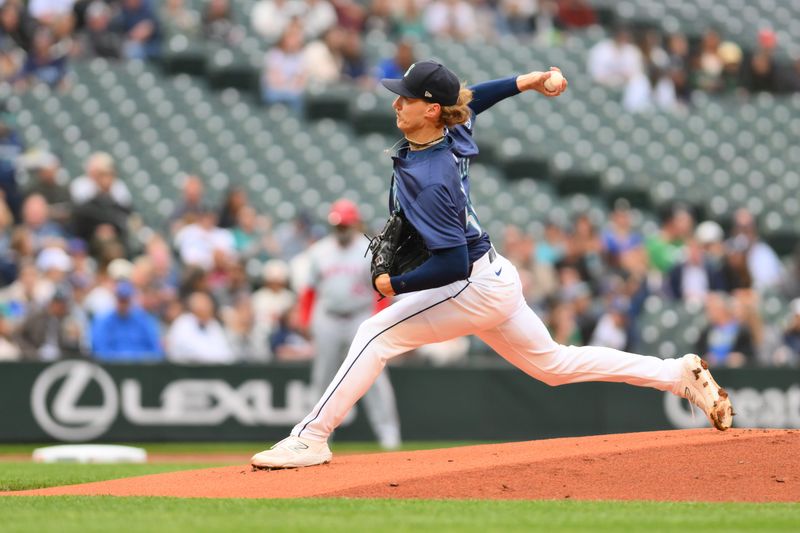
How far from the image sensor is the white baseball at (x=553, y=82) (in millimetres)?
7004

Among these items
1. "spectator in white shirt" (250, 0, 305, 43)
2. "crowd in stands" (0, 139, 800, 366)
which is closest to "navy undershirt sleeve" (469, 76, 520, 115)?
"crowd in stands" (0, 139, 800, 366)

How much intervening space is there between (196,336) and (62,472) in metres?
4.42

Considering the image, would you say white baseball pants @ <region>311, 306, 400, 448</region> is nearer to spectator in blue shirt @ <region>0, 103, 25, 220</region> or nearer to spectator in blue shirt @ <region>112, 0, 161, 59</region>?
spectator in blue shirt @ <region>0, 103, 25, 220</region>

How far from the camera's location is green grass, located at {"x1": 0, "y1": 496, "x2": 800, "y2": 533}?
5.64 m

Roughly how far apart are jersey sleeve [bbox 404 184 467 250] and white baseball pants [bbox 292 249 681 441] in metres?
0.39

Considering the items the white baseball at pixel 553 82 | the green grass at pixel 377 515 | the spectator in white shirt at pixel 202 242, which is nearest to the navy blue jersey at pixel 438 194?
the white baseball at pixel 553 82

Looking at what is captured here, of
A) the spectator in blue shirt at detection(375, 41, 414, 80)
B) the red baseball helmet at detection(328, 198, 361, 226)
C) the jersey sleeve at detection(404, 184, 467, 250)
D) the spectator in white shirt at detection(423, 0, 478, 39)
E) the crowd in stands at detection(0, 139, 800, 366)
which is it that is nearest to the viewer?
the jersey sleeve at detection(404, 184, 467, 250)

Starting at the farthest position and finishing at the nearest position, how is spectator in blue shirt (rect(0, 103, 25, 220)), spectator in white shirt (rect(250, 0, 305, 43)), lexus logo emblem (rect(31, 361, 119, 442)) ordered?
spectator in white shirt (rect(250, 0, 305, 43)) → spectator in blue shirt (rect(0, 103, 25, 220)) → lexus logo emblem (rect(31, 361, 119, 442))

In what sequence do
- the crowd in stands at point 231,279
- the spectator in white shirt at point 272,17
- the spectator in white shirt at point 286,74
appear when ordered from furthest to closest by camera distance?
the spectator in white shirt at point 272,17 < the spectator in white shirt at point 286,74 < the crowd in stands at point 231,279

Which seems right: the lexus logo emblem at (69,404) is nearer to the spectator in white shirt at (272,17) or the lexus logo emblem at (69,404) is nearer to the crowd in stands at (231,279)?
the crowd in stands at (231,279)

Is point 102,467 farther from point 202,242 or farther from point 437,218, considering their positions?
point 202,242

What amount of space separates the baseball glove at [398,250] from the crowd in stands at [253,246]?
6.33 metres

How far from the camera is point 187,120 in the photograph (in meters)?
17.2

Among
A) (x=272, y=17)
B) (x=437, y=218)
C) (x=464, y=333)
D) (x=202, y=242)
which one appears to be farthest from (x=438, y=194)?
(x=272, y=17)
